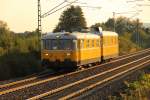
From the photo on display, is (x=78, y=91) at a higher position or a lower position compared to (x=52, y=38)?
lower

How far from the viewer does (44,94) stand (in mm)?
19719

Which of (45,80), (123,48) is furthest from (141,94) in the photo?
(123,48)

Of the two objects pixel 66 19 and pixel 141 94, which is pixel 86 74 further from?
pixel 66 19

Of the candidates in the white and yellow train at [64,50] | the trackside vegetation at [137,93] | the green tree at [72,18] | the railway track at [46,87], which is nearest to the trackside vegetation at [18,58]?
the white and yellow train at [64,50]

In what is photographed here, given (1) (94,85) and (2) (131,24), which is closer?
(1) (94,85)

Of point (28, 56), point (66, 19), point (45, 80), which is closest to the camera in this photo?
point (45, 80)

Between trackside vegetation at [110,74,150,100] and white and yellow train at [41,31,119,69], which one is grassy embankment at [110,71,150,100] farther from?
white and yellow train at [41,31,119,69]

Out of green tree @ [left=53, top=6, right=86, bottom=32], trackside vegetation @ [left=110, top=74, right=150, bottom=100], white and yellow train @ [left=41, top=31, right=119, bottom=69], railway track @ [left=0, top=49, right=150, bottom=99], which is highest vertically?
green tree @ [left=53, top=6, right=86, bottom=32]

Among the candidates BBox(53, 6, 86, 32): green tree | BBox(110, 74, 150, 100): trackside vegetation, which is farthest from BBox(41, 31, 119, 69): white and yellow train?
BBox(53, 6, 86, 32): green tree

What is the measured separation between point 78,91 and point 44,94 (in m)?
1.73

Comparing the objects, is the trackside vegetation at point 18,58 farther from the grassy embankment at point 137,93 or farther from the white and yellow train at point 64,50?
the grassy embankment at point 137,93

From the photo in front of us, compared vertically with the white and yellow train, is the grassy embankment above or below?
below

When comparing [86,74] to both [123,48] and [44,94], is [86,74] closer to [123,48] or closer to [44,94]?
[44,94]

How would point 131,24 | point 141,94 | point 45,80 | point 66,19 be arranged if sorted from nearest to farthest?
point 141,94, point 45,80, point 66,19, point 131,24
